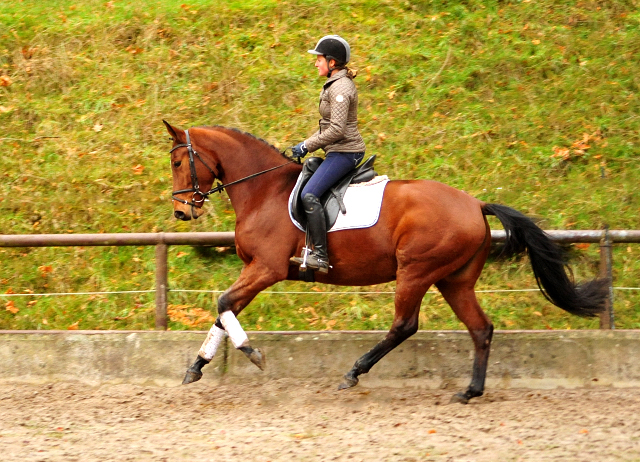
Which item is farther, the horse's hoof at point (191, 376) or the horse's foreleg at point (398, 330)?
the horse's hoof at point (191, 376)

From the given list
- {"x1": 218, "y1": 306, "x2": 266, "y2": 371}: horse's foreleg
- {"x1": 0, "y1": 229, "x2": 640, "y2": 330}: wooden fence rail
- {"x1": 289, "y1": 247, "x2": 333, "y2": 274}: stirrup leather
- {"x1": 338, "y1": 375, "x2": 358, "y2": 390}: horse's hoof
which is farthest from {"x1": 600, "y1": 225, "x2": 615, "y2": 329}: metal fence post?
{"x1": 218, "y1": 306, "x2": 266, "y2": 371}: horse's foreleg

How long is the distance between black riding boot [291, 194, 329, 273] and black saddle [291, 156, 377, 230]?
10 centimetres

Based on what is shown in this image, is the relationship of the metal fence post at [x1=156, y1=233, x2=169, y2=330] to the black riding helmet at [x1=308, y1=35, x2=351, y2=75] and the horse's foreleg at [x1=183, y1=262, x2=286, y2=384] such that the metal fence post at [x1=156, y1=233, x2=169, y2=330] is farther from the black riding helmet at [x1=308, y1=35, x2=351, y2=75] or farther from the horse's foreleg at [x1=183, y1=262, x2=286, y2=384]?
the black riding helmet at [x1=308, y1=35, x2=351, y2=75]

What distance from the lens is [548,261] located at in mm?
6129

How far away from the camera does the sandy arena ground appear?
15.0 feet

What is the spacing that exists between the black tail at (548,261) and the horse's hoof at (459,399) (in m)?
1.19

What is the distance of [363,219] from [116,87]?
21.0 feet

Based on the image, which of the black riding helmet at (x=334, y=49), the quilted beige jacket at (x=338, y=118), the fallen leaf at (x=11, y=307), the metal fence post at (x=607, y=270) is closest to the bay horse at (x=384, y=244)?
the metal fence post at (x=607, y=270)

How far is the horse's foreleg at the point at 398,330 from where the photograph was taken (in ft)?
19.4

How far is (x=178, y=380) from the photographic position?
6.61 metres

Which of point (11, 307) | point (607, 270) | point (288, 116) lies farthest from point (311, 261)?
point (288, 116)

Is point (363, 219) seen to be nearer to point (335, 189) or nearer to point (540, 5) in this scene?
point (335, 189)

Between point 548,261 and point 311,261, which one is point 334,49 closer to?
point 311,261

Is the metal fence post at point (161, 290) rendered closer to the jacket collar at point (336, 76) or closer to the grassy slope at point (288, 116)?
the grassy slope at point (288, 116)
